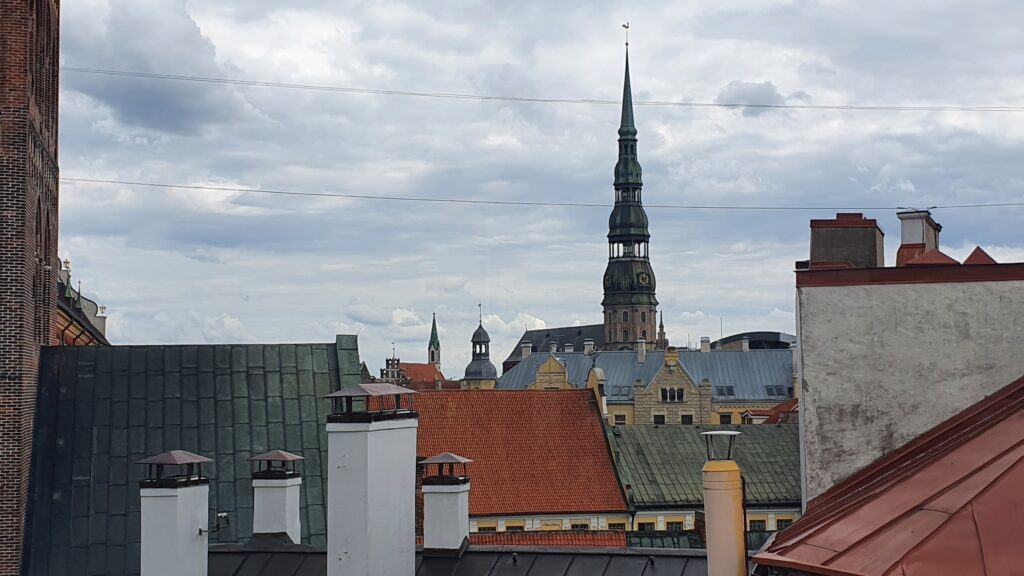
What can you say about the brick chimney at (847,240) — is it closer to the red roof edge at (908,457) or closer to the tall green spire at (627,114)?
the red roof edge at (908,457)

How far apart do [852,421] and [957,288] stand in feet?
5.82

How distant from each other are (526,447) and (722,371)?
6879 cm

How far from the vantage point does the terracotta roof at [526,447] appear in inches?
1848

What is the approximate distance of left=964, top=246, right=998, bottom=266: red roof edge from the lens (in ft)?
42.7

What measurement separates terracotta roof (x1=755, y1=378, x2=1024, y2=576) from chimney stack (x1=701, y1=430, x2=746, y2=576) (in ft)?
1.23

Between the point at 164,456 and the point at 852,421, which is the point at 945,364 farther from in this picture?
the point at 164,456

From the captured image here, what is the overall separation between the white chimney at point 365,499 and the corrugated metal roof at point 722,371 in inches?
3961

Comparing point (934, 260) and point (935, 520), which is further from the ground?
point (934, 260)

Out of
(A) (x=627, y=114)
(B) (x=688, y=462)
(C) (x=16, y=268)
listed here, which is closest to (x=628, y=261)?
(A) (x=627, y=114)

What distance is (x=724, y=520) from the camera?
1095 cm

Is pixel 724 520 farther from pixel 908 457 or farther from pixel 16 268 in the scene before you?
pixel 16 268

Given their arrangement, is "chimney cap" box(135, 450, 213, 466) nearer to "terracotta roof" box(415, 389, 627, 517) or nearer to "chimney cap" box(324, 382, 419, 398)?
"chimney cap" box(324, 382, 419, 398)

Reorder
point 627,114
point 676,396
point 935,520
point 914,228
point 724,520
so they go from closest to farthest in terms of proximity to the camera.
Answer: point 935,520, point 724,520, point 914,228, point 676,396, point 627,114

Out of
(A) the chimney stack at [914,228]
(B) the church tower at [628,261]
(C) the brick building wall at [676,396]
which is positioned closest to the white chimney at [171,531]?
(A) the chimney stack at [914,228]
